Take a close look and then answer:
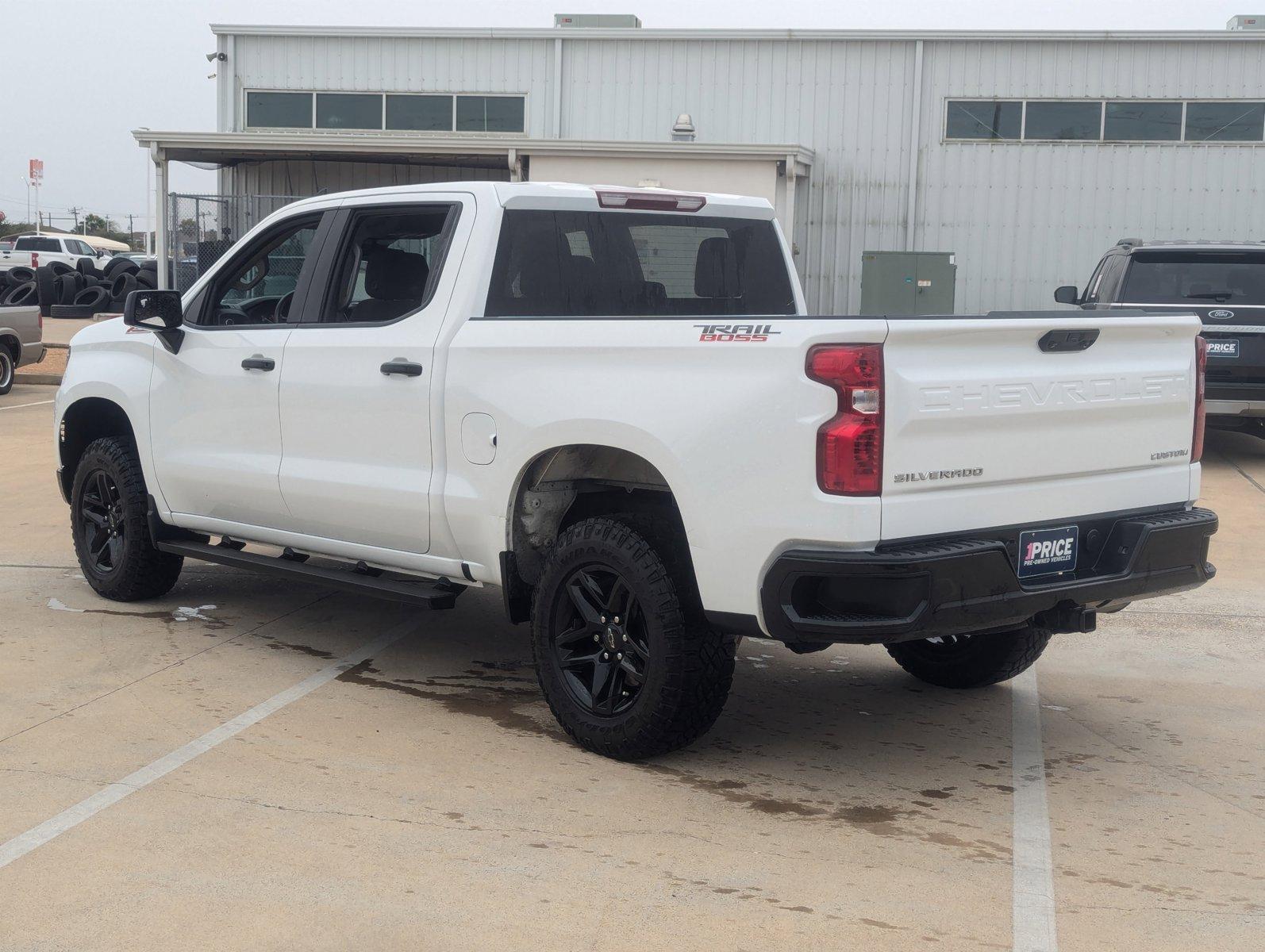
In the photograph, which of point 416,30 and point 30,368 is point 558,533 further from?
point 416,30

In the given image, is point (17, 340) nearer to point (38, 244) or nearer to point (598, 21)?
point (598, 21)

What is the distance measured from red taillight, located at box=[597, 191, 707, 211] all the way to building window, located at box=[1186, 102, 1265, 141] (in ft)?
59.3

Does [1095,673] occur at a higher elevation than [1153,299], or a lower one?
lower

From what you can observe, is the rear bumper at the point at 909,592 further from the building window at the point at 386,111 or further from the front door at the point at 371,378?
the building window at the point at 386,111

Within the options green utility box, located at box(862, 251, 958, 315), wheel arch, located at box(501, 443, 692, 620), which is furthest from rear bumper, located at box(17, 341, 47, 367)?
wheel arch, located at box(501, 443, 692, 620)

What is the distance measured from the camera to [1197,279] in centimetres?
1229

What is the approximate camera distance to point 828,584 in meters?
4.32

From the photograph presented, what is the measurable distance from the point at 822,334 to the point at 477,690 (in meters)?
2.44

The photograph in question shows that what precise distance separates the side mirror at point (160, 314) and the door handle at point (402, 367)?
1497 mm

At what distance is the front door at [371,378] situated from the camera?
18.2ft

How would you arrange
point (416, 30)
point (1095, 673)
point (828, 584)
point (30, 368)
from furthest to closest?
point (416, 30)
point (30, 368)
point (1095, 673)
point (828, 584)

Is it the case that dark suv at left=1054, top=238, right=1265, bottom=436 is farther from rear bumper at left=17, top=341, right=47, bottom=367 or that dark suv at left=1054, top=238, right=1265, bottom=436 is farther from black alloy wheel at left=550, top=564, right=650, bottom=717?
rear bumper at left=17, top=341, right=47, bottom=367

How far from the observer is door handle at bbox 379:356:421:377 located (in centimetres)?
547

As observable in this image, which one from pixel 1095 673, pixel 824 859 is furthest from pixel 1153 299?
pixel 824 859
